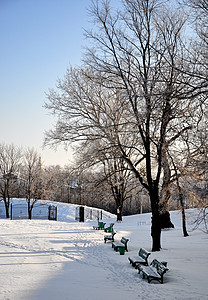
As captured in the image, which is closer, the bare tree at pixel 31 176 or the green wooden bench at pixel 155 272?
the green wooden bench at pixel 155 272

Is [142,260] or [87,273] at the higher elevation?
[142,260]

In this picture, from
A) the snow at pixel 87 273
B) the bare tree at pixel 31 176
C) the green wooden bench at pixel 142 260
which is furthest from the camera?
the bare tree at pixel 31 176

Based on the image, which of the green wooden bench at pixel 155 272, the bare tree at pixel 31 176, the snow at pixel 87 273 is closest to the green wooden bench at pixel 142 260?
the snow at pixel 87 273

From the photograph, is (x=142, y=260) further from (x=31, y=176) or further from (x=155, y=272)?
(x=31, y=176)

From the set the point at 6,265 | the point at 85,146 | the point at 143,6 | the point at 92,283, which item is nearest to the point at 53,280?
the point at 92,283

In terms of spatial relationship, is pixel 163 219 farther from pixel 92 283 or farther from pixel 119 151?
pixel 92 283

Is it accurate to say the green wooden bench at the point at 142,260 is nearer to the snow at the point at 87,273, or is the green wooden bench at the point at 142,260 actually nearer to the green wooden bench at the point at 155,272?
the snow at the point at 87,273

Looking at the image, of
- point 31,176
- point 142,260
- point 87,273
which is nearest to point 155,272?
point 142,260

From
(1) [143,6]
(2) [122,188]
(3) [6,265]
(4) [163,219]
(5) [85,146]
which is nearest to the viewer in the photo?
(3) [6,265]

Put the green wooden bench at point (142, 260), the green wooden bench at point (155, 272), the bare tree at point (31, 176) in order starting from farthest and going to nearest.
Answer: the bare tree at point (31, 176) < the green wooden bench at point (142, 260) < the green wooden bench at point (155, 272)

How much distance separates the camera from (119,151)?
1485 cm

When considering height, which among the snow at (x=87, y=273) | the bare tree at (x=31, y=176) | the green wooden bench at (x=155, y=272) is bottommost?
the snow at (x=87, y=273)

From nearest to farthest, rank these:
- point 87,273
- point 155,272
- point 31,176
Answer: point 155,272 → point 87,273 → point 31,176

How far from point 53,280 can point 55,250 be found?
17.1 feet
